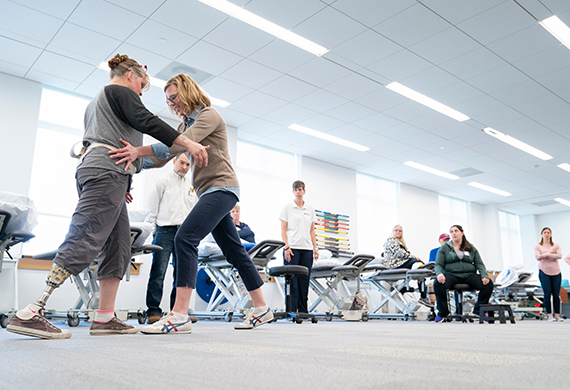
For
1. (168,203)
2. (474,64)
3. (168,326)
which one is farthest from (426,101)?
(168,326)

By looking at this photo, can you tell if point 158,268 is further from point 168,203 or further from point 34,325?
point 34,325

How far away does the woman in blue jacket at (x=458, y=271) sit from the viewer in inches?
205

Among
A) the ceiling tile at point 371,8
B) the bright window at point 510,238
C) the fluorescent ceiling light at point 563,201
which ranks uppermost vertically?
the ceiling tile at point 371,8

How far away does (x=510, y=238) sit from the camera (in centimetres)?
1418

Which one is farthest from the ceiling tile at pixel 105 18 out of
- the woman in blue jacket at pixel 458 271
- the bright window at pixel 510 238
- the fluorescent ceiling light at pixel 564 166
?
the bright window at pixel 510 238

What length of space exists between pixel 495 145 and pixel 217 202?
7319 millimetres

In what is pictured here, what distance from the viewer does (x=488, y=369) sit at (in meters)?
0.96

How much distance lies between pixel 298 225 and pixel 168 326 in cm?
299

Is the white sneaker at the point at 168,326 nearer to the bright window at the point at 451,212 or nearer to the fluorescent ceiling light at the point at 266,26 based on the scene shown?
the fluorescent ceiling light at the point at 266,26

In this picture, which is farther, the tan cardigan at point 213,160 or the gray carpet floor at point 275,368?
the tan cardigan at point 213,160

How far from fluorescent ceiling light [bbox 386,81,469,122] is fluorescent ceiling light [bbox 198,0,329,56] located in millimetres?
1360

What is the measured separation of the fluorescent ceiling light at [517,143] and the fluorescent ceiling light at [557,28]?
264 cm

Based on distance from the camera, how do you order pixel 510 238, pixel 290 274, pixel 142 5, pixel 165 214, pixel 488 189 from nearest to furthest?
pixel 165 214
pixel 290 274
pixel 142 5
pixel 488 189
pixel 510 238

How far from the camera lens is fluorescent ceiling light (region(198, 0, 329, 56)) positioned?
4.38 m
